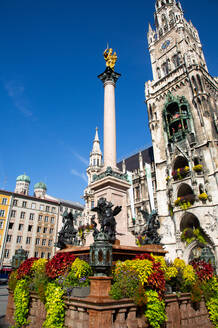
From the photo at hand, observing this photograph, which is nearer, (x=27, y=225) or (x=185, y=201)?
(x=185, y=201)

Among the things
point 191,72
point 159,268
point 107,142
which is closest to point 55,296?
point 159,268

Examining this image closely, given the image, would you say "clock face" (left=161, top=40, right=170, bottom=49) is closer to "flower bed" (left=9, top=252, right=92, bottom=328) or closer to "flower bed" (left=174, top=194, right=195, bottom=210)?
"flower bed" (left=174, top=194, right=195, bottom=210)

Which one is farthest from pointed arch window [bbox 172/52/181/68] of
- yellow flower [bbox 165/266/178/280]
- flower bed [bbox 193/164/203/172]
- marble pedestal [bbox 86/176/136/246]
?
yellow flower [bbox 165/266/178/280]

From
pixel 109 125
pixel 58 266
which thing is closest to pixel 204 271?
pixel 58 266

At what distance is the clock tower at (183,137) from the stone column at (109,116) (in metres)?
19.5

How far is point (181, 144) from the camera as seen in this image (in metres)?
35.8

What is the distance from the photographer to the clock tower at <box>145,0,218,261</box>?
29891mm

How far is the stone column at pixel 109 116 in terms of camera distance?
47.9 feet

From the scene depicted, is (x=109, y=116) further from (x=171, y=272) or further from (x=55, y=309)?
(x=55, y=309)

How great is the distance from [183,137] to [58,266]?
31748 mm

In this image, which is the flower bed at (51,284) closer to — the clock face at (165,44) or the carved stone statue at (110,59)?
the carved stone statue at (110,59)

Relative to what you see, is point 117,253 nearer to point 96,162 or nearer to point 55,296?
point 55,296

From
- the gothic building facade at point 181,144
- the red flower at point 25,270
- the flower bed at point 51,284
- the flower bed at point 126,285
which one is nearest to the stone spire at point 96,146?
the gothic building facade at point 181,144

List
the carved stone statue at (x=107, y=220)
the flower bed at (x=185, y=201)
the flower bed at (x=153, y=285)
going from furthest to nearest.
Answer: the flower bed at (x=185, y=201)
the carved stone statue at (x=107, y=220)
the flower bed at (x=153, y=285)
